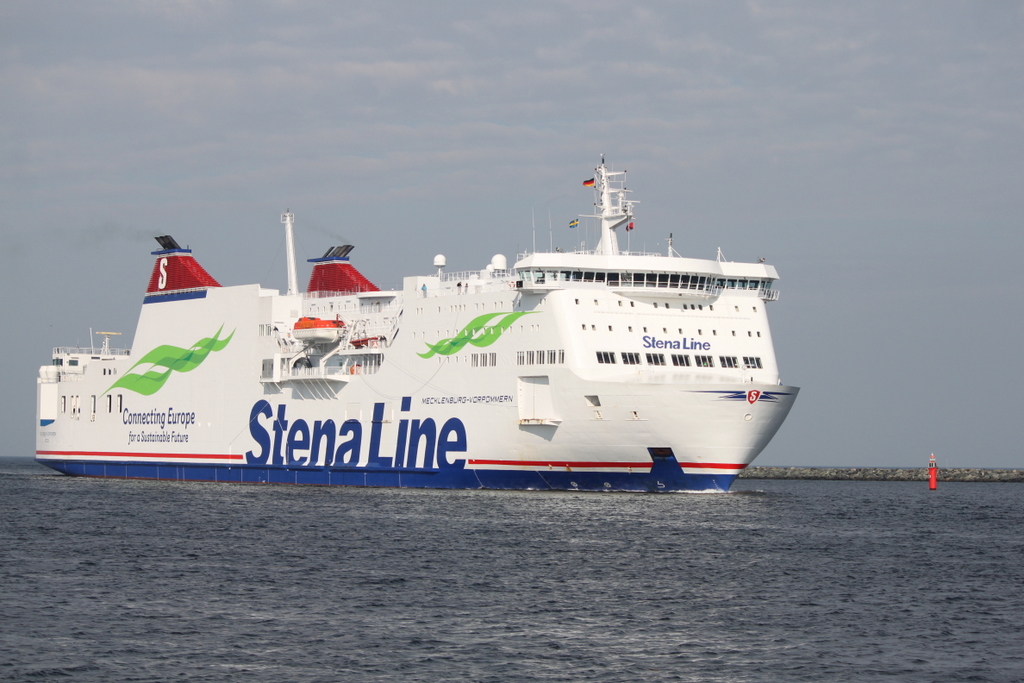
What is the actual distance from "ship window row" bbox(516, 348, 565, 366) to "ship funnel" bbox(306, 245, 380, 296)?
11332mm

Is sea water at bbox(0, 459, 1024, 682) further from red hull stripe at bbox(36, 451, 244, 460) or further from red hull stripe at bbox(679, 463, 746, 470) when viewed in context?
red hull stripe at bbox(36, 451, 244, 460)

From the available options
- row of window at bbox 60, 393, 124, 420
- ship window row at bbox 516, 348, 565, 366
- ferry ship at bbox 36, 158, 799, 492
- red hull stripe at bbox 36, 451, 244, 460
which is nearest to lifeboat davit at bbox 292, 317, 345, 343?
ferry ship at bbox 36, 158, 799, 492

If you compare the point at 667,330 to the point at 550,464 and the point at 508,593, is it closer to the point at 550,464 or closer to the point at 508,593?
the point at 550,464

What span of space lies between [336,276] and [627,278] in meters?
14.5

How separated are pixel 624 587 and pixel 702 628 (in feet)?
11.2

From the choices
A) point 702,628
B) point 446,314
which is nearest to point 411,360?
point 446,314

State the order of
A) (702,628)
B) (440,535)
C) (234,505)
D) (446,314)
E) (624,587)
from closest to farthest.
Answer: (702,628) → (624,587) → (440,535) → (234,505) → (446,314)

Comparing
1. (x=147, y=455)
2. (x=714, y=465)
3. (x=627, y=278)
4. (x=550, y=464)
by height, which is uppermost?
(x=627, y=278)

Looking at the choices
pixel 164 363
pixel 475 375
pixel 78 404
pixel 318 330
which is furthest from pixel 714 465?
pixel 78 404

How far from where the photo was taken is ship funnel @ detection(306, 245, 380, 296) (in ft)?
160

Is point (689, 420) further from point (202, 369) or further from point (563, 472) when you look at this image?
point (202, 369)

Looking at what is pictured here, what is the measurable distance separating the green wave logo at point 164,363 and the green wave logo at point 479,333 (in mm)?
11795

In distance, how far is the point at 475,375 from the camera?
132ft

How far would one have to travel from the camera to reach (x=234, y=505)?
1515 inches
